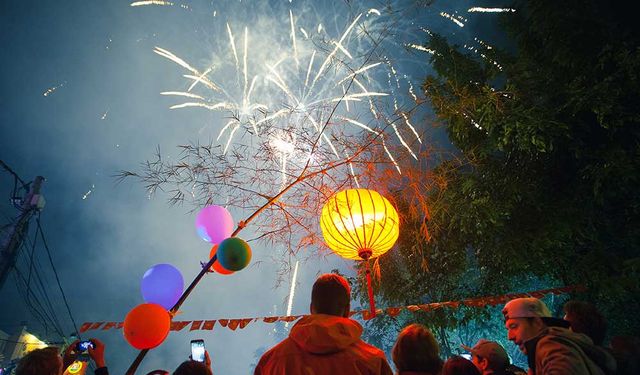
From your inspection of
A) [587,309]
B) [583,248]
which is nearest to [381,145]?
[587,309]

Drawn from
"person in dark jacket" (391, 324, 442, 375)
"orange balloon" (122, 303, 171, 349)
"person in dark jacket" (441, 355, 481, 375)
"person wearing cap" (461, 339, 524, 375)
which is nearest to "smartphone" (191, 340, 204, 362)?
"orange balloon" (122, 303, 171, 349)

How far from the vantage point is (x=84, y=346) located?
293 cm

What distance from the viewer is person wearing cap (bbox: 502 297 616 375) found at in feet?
6.32

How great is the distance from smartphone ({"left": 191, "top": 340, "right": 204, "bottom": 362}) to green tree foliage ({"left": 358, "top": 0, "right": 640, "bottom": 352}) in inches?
163

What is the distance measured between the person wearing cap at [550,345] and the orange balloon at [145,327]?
321 cm

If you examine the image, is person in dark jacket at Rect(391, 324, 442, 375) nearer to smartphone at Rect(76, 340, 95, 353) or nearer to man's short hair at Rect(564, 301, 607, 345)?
man's short hair at Rect(564, 301, 607, 345)

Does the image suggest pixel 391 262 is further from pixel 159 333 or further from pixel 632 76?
pixel 159 333

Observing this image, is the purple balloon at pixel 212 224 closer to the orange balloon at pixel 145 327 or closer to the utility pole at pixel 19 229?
the orange balloon at pixel 145 327

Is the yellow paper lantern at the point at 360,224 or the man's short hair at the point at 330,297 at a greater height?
the yellow paper lantern at the point at 360,224

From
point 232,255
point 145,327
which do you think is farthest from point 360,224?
point 145,327

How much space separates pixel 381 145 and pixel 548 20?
13.4ft

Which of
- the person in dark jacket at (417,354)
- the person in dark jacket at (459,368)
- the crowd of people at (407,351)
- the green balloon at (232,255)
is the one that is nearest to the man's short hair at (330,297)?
the crowd of people at (407,351)

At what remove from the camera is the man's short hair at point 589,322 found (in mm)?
2707

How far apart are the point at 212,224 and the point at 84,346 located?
1.93 m
